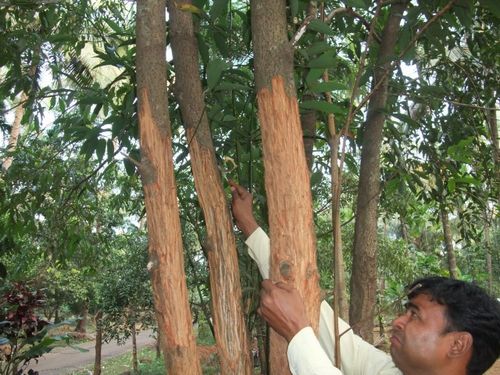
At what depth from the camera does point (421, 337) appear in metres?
1.35

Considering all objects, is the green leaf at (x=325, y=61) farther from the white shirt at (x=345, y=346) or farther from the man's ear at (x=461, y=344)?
the man's ear at (x=461, y=344)

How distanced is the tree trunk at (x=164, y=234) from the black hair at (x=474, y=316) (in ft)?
2.27

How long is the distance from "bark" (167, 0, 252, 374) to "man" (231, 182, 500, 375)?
0.59ft

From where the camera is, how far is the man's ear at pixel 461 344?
131cm

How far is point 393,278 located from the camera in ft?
33.8

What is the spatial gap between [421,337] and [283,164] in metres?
0.59

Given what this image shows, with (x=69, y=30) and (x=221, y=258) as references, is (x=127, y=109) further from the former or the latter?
(x=69, y=30)

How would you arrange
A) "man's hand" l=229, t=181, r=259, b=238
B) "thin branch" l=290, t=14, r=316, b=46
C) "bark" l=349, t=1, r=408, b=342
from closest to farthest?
1. "thin branch" l=290, t=14, r=316, b=46
2. "man's hand" l=229, t=181, r=259, b=238
3. "bark" l=349, t=1, r=408, b=342

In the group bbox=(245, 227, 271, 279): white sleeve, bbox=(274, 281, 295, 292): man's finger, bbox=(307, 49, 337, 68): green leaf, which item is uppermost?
bbox=(307, 49, 337, 68): green leaf

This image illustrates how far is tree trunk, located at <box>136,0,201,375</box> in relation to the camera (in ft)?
4.52

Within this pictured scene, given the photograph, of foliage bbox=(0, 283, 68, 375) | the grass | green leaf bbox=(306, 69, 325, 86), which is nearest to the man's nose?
green leaf bbox=(306, 69, 325, 86)

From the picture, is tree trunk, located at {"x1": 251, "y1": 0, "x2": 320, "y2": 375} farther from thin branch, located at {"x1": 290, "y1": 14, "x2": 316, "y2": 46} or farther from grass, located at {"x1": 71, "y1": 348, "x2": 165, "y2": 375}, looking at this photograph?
grass, located at {"x1": 71, "y1": 348, "x2": 165, "y2": 375}

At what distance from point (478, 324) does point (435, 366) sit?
0.52 feet

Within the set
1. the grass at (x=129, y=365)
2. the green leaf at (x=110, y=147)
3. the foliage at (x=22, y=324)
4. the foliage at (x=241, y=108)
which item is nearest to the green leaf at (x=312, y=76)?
the foliage at (x=241, y=108)
